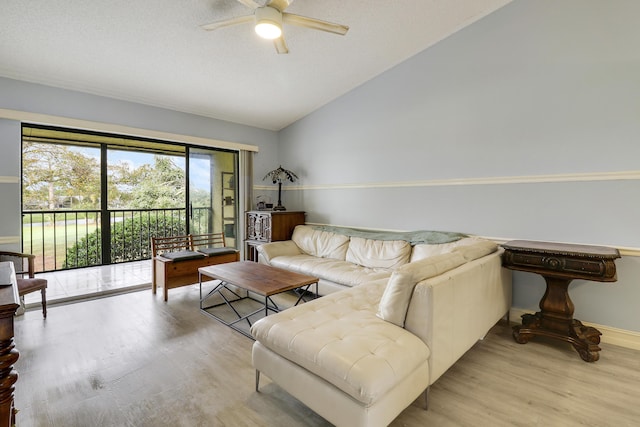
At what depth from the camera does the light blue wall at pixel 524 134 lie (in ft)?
7.97

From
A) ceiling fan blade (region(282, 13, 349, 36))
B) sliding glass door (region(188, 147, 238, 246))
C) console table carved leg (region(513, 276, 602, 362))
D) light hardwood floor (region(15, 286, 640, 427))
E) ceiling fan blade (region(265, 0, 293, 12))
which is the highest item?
ceiling fan blade (region(265, 0, 293, 12))

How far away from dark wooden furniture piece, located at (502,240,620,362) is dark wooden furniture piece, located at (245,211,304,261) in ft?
9.93

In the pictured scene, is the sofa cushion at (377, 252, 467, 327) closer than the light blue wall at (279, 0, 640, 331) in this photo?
Yes

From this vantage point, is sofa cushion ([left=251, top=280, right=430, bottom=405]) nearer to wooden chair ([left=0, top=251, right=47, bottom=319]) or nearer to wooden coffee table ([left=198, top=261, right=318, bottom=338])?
wooden coffee table ([left=198, top=261, right=318, bottom=338])

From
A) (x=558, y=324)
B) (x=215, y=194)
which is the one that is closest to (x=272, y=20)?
(x=558, y=324)

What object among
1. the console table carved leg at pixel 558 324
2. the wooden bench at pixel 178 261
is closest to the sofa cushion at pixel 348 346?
the console table carved leg at pixel 558 324

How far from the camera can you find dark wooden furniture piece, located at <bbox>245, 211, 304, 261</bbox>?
178 inches

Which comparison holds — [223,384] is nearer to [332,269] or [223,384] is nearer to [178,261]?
[332,269]

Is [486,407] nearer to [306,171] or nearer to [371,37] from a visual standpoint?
[371,37]

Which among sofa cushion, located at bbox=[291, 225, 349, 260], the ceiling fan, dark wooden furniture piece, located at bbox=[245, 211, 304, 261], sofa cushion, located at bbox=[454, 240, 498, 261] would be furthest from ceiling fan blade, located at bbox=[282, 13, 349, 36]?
Answer: dark wooden furniture piece, located at bbox=[245, 211, 304, 261]

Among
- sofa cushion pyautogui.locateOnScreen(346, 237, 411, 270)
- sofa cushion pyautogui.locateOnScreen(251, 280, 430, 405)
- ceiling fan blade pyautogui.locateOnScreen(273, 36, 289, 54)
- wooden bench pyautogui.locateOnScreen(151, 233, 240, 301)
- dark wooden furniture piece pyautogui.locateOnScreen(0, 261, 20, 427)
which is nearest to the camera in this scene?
dark wooden furniture piece pyautogui.locateOnScreen(0, 261, 20, 427)

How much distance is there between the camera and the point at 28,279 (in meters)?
2.85

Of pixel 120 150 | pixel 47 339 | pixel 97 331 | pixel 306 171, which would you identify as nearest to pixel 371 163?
pixel 306 171

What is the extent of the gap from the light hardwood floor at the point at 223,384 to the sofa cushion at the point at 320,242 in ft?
5.75
